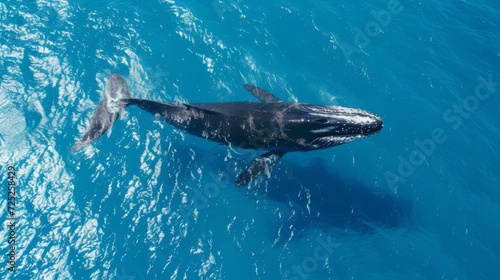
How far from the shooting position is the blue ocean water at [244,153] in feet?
51.2

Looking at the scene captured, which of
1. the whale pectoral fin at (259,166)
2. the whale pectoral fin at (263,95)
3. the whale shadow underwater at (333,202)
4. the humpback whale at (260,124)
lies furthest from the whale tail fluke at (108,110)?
the whale shadow underwater at (333,202)

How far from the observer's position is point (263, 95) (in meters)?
19.0

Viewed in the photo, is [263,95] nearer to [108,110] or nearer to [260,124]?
[260,124]

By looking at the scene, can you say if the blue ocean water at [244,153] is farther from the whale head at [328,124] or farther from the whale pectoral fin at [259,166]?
the whale head at [328,124]

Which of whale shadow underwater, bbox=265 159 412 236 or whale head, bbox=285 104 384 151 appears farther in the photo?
whale shadow underwater, bbox=265 159 412 236

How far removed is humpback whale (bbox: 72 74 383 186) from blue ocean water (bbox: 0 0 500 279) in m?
0.77

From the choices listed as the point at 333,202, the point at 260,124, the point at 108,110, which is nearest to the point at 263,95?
the point at 260,124

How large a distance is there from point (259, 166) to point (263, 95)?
4151 mm

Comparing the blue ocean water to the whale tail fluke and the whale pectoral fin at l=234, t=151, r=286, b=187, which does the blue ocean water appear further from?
the whale pectoral fin at l=234, t=151, r=286, b=187

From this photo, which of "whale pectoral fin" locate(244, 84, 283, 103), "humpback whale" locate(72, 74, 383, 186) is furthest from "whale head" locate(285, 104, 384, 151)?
"whale pectoral fin" locate(244, 84, 283, 103)

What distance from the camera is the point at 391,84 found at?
21.7m

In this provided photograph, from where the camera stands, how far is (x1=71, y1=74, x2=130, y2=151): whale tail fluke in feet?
55.8

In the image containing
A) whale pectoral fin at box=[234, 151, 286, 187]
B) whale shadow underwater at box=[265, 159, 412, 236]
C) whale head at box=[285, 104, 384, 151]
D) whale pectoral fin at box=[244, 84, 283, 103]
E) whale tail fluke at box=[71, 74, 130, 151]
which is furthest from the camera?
whale pectoral fin at box=[244, 84, 283, 103]

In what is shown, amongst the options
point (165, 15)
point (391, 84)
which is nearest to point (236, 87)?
point (165, 15)
